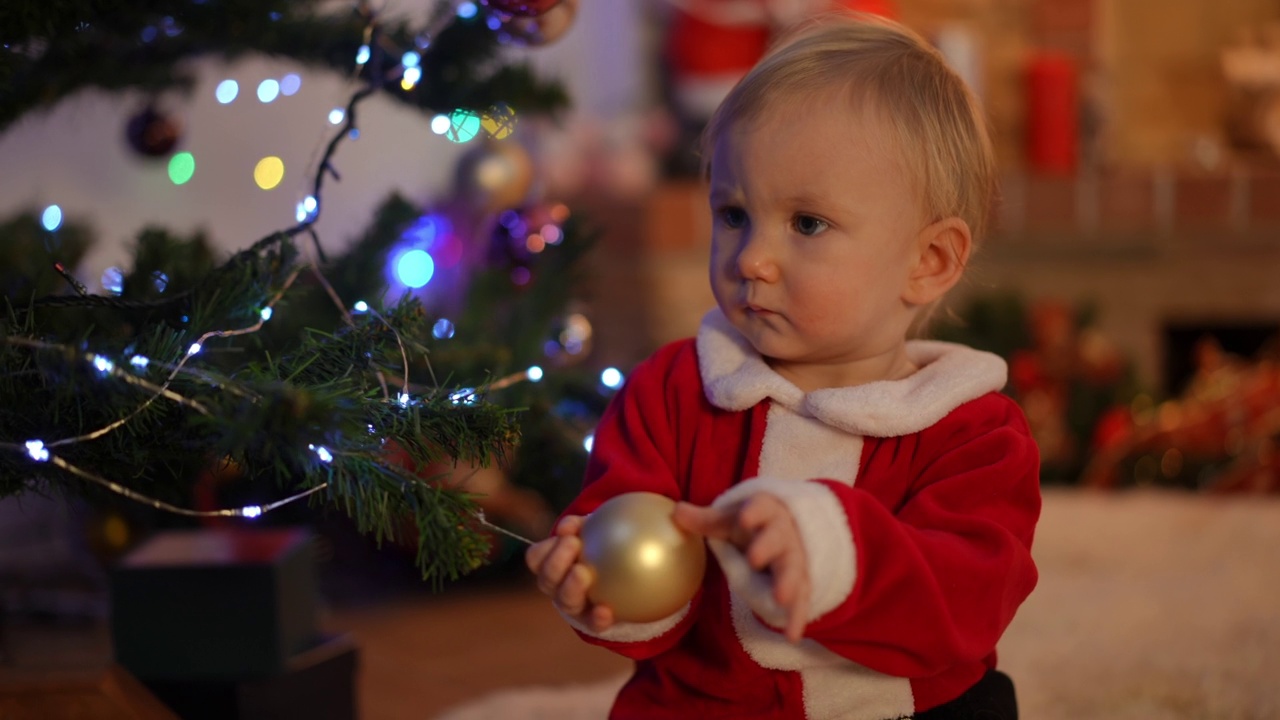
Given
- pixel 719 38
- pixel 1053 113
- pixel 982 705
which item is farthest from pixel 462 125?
pixel 1053 113

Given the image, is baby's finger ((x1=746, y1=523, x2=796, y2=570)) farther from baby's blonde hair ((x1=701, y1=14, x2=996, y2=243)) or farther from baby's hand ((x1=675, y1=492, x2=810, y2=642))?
baby's blonde hair ((x1=701, y1=14, x2=996, y2=243))

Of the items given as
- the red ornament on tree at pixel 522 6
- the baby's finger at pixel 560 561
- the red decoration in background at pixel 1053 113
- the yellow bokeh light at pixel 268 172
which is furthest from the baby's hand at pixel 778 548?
the red decoration in background at pixel 1053 113

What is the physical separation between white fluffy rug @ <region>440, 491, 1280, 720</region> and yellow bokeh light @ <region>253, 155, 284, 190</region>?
45.5 inches

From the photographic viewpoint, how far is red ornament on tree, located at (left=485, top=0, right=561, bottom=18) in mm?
1063

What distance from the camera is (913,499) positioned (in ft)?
2.77

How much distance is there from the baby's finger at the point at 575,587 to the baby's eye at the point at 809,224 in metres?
0.29

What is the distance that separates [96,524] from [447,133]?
2.94ft

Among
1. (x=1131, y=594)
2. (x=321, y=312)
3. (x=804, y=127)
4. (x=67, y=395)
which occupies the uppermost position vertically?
(x=804, y=127)

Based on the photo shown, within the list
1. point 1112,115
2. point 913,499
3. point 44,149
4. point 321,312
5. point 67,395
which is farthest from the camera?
point 1112,115

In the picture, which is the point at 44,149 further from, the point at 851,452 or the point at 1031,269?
the point at 1031,269

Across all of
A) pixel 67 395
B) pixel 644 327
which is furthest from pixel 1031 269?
pixel 67 395

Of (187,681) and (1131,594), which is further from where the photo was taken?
(1131,594)

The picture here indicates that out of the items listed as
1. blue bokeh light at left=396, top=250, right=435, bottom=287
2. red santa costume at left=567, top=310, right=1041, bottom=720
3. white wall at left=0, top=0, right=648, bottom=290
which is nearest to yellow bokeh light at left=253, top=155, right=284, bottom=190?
white wall at left=0, top=0, right=648, bottom=290

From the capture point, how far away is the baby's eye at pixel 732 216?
2.95 feet
